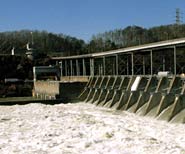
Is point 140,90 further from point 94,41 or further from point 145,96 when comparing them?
point 94,41

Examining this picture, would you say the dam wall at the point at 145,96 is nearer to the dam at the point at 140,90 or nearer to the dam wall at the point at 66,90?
the dam at the point at 140,90

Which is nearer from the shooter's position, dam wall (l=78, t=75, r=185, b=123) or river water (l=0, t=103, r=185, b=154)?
river water (l=0, t=103, r=185, b=154)

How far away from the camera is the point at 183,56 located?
53.4 meters

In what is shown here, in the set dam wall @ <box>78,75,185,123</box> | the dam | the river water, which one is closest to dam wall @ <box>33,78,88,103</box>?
the dam

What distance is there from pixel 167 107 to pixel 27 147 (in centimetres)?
1445

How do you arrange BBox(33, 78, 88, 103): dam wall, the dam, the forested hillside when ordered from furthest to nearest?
the forested hillside
BBox(33, 78, 88, 103): dam wall
the dam

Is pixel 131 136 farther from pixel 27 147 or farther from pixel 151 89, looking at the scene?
pixel 151 89

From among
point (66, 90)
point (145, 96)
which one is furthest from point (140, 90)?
point (66, 90)

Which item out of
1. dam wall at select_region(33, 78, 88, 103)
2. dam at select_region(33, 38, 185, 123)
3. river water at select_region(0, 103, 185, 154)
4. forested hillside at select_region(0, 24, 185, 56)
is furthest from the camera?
forested hillside at select_region(0, 24, 185, 56)

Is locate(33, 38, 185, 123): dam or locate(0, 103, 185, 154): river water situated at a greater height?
locate(33, 38, 185, 123): dam

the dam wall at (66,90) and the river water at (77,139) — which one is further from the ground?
the dam wall at (66,90)

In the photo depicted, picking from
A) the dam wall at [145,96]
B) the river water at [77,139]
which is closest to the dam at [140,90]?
the dam wall at [145,96]

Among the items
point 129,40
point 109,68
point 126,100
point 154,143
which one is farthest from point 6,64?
point 154,143

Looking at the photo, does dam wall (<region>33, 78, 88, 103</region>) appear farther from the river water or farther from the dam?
the river water
